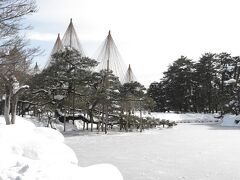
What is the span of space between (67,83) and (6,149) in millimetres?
19242

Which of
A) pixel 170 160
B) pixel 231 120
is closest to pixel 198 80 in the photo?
pixel 231 120

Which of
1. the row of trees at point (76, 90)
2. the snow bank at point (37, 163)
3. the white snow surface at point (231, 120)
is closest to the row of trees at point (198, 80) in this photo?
the white snow surface at point (231, 120)

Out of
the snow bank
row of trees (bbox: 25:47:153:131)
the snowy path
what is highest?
row of trees (bbox: 25:47:153:131)

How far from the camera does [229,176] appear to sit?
9.09 m

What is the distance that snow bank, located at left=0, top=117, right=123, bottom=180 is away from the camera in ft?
15.8

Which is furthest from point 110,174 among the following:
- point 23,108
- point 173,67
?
point 173,67

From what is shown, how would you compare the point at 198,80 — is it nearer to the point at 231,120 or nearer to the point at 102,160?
the point at 231,120

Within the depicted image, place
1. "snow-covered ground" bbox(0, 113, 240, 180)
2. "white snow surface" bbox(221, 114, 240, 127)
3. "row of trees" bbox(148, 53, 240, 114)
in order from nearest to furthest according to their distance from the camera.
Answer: "snow-covered ground" bbox(0, 113, 240, 180) < "white snow surface" bbox(221, 114, 240, 127) < "row of trees" bbox(148, 53, 240, 114)

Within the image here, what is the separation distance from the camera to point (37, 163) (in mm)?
5367

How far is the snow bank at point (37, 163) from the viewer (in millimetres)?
4824

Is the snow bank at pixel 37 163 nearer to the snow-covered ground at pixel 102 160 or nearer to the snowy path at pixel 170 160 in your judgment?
the snow-covered ground at pixel 102 160

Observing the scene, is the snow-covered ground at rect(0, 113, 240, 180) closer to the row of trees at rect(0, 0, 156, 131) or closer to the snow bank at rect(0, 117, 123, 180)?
the snow bank at rect(0, 117, 123, 180)

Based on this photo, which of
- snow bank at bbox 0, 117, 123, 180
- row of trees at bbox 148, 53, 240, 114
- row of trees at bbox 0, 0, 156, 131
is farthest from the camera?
row of trees at bbox 148, 53, 240, 114

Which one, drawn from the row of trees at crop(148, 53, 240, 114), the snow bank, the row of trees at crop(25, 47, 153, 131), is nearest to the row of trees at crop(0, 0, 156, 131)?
the row of trees at crop(25, 47, 153, 131)
